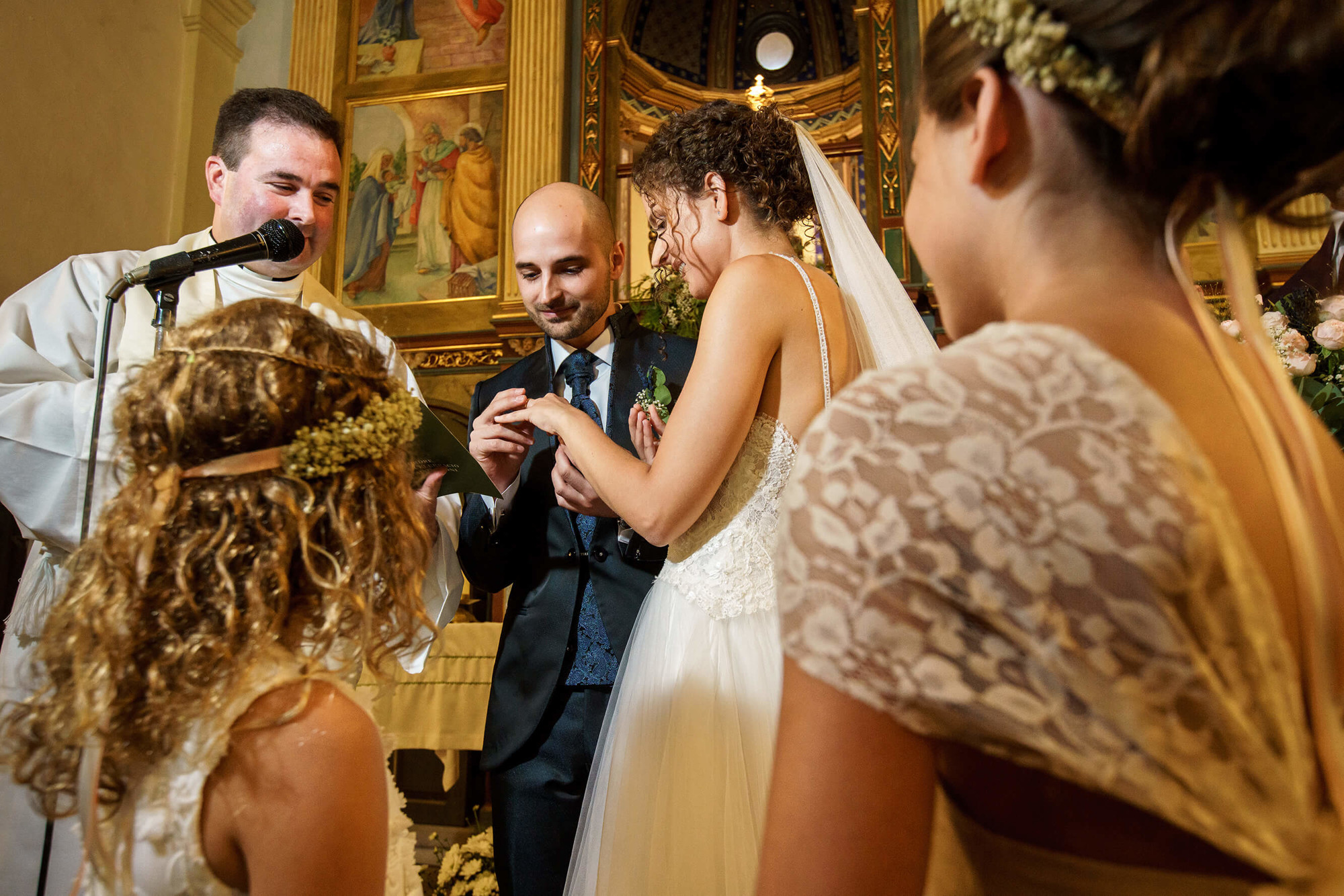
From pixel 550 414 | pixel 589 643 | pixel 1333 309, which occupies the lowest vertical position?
pixel 589 643

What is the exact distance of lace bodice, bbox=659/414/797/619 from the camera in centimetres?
177

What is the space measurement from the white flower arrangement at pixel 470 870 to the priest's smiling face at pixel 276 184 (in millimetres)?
2100

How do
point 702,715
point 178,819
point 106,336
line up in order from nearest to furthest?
point 178,819 → point 106,336 → point 702,715

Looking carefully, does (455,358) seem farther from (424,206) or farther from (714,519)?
(714,519)

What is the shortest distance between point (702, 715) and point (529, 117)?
664 centimetres

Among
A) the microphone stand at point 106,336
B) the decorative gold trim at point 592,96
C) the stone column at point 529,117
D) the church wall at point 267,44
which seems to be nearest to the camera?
the microphone stand at point 106,336

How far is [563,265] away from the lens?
247 centimetres

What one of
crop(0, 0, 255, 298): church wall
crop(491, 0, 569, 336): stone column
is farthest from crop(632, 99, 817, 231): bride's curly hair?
crop(491, 0, 569, 336): stone column

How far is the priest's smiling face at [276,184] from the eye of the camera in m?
2.37

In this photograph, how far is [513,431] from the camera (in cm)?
206

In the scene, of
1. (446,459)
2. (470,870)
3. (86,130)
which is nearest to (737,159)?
(446,459)

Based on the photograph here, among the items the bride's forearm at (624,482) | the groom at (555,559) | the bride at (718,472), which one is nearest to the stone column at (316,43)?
the groom at (555,559)

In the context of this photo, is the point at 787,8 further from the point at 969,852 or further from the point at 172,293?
the point at 969,852

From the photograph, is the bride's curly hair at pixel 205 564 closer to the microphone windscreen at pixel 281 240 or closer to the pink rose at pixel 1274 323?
the microphone windscreen at pixel 281 240
